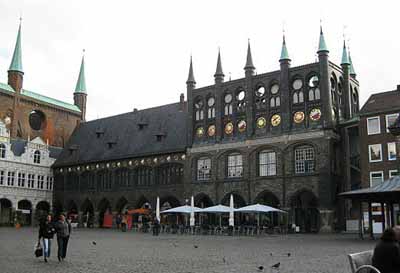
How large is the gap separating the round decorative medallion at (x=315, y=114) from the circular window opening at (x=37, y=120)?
42.2 meters

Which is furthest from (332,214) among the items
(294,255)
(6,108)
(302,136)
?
(6,108)

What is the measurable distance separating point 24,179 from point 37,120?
394 inches

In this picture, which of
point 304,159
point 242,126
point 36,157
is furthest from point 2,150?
point 304,159

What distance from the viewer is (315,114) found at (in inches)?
1907

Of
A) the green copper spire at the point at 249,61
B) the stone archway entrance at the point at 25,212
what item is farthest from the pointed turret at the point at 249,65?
the stone archway entrance at the point at 25,212

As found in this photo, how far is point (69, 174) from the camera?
70.5 metres

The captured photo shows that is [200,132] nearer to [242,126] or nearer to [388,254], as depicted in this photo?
[242,126]

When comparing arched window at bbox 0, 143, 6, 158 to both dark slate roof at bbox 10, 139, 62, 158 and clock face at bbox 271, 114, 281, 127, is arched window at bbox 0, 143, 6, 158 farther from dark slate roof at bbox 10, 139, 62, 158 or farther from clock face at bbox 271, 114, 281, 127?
clock face at bbox 271, 114, 281, 127

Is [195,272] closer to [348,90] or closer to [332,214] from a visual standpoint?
[332,214]

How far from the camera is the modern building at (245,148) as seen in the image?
157ft

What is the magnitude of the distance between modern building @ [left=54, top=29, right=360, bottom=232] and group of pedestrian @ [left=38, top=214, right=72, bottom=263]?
32115mm

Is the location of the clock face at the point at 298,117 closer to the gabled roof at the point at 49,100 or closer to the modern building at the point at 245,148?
the modern building at the point at 245,148

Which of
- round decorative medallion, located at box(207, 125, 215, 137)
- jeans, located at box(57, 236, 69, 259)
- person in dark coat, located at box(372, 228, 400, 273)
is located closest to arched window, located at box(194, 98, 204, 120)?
round decorative medallion, located at box(207, 125, 215, 137)

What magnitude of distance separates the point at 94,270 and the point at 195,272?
9.62 ft
